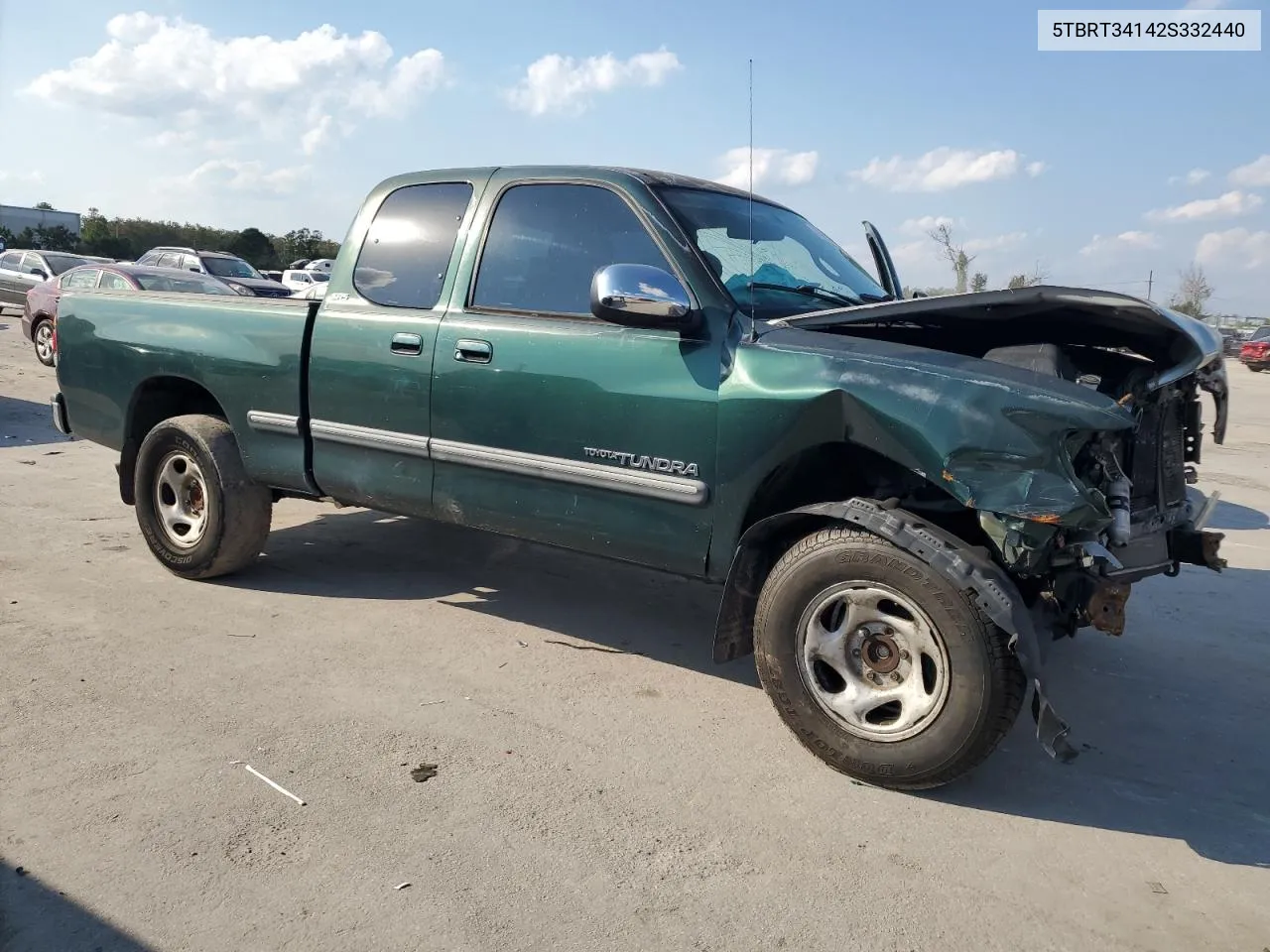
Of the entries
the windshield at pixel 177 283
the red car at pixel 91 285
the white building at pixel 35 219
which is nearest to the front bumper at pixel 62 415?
the red car at pixel 91 285

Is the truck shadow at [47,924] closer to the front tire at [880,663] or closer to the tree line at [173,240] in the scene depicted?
the front tire at [880,663]

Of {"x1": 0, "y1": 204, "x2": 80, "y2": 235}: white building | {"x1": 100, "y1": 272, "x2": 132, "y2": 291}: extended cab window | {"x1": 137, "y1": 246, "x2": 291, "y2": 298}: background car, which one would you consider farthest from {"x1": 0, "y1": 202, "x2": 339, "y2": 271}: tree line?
{"x1": 100, "y1": 272, "x2": 132, "y2": 291}: extended cab window

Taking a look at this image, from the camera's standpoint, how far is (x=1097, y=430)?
298 centimetres

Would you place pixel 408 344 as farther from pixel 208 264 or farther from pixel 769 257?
pixel 208 264

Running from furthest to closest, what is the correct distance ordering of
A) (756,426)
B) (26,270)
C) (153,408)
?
(26,270), (153,408), (756,426)

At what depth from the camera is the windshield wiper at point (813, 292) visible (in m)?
3.97

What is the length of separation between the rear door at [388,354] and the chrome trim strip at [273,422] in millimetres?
113

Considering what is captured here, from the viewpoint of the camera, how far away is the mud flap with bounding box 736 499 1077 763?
298 cm

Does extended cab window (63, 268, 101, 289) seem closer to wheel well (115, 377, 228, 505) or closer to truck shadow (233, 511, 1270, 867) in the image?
truck shadow (233, 511, 1270, 867)

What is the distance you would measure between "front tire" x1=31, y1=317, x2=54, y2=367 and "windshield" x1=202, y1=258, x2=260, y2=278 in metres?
4.73

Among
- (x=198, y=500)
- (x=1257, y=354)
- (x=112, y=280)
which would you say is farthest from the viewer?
(x=1257, y=354)

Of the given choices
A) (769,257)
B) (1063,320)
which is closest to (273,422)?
(769,257)

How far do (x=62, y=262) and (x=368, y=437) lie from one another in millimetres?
18151

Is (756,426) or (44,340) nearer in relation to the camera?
(756,426)
